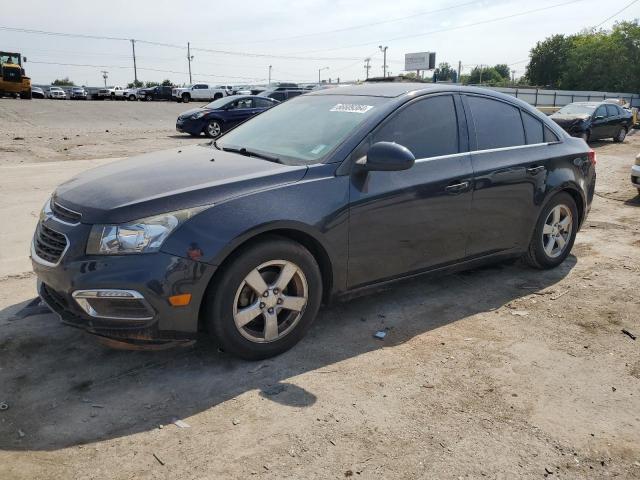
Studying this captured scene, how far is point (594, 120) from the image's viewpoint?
1945cm

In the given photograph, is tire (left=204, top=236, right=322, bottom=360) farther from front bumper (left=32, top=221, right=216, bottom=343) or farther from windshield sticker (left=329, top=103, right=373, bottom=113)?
windshield sticker (left=329, top=103, right=373, bottom=113)

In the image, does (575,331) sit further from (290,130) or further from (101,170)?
(101,170)

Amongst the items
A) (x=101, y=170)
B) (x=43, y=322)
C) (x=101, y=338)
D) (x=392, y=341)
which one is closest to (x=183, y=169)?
(x=101, y=170)

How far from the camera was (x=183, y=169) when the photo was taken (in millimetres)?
3633

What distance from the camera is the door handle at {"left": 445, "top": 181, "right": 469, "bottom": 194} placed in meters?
4.12

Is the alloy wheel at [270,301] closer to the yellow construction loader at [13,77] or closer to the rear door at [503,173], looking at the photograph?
the rear door at [503,173]

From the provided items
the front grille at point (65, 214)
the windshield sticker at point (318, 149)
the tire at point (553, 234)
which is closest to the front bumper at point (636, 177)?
the tire at point (553, 234)

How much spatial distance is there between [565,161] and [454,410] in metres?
3.08

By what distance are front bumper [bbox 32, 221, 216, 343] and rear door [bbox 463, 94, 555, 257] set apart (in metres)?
2.33

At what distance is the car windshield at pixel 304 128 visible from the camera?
3.77m

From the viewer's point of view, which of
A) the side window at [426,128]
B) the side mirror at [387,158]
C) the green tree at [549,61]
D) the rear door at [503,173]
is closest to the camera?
the side mirror at [387,158]

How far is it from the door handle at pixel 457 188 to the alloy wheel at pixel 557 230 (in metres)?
1.26

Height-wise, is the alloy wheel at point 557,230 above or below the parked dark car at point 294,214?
below

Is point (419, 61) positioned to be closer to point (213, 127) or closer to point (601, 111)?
point (601, 111)
